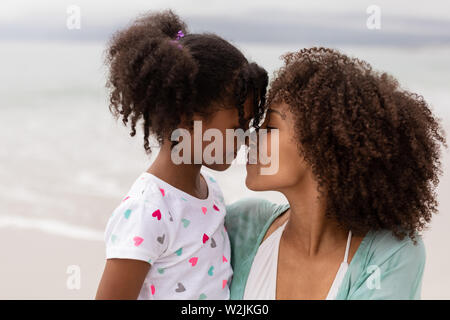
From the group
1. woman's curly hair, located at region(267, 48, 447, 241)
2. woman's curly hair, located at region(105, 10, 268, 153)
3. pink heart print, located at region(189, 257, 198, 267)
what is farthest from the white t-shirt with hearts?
woman's curly hair, located at region(267, 48, 447, 241)

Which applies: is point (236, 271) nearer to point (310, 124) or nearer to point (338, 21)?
point (310, 124)

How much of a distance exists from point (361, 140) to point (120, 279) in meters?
0.62

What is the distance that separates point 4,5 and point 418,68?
3.98 metres

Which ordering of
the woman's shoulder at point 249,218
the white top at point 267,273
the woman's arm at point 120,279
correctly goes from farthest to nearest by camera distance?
the woman's shoulder at point 249,218
the white top at point 267,273
the woman's arm at point 120,279

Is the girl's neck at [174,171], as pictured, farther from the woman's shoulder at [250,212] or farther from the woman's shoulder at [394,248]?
the woman's shoulder at [394,248]

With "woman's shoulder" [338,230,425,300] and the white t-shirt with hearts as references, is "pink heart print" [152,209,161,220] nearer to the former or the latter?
the white t-shirt with hearts

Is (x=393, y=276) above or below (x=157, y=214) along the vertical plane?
below

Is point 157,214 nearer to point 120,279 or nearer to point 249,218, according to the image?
point 120,279

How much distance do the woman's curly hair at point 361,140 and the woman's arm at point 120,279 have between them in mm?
471

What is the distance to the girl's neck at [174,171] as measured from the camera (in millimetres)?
1440

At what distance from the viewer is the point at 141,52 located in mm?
1414

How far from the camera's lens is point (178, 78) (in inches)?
53.9

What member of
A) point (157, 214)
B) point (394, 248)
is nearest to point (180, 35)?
point (157, 214)

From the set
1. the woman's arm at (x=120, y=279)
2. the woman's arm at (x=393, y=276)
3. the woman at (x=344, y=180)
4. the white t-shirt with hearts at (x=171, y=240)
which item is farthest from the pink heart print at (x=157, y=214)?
the woman's arm at (x=393, y=276)
